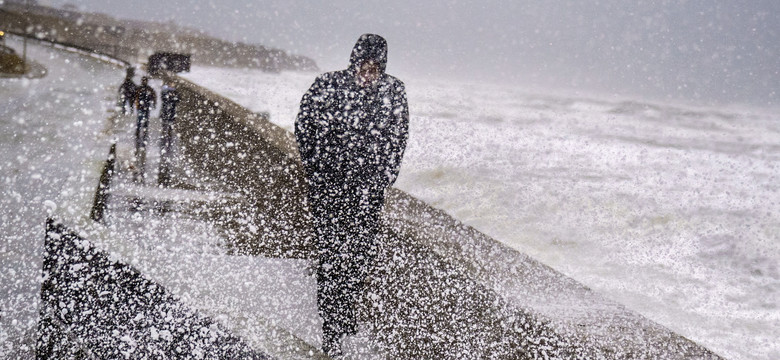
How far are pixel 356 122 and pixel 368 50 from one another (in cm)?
31

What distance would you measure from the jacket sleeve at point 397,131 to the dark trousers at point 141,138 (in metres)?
4.61

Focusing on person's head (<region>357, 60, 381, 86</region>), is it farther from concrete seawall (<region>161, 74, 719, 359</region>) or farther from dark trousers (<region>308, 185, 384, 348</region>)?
concrete seawall (<region>161, 74, 719, 359</region>)

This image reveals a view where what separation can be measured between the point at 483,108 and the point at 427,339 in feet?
88.9

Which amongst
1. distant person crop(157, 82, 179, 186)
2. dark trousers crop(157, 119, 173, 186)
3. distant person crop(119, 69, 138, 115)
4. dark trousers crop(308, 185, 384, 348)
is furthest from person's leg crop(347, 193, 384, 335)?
distant person crop(119, 69, 138, 115)

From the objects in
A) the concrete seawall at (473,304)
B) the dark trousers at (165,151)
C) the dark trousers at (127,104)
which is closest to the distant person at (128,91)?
the dark trousers at (127,104)

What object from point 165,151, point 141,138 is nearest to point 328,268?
point 165,151

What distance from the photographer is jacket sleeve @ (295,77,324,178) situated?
6.65 ft

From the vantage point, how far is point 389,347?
7.66 feet

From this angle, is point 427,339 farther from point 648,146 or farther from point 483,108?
point 483,108

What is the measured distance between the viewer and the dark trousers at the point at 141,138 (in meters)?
5.99

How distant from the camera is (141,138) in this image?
6828 millimetres

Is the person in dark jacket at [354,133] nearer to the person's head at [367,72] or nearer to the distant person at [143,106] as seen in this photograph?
the person's head at [367,72]

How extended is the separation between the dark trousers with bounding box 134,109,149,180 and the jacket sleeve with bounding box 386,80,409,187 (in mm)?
4613

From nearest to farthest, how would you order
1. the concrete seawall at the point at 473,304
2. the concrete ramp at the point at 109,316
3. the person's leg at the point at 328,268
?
the concrete ramp at the point at 109,316
the person's leg at the point at 328,268
the concrete seawall at the point at 473,304
